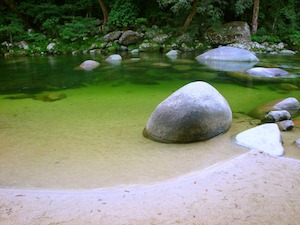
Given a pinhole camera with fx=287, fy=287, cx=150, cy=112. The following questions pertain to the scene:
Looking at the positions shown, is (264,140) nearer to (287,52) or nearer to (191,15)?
(287,52)

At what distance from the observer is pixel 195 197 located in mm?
2357

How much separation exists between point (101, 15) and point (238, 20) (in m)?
8.91

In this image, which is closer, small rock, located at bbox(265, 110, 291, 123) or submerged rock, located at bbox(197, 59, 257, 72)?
small rock, located at bbox(265, 110, 291, 123)

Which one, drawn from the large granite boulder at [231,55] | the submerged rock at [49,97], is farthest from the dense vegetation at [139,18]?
the submerged rock at [49,97]

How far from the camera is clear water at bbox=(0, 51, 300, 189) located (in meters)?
2.91

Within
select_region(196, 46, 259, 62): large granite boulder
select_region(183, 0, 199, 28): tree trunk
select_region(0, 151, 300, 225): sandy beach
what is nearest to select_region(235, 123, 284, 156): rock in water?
select_region(0, 151, 300, 225): sandy beach

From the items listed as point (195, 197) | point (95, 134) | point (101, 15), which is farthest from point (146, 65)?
point (101, 15)

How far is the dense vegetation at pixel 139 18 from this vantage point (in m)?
15.0

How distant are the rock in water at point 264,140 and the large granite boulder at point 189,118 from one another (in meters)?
0.39

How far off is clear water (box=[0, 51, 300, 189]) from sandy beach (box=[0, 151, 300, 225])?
0.23 m

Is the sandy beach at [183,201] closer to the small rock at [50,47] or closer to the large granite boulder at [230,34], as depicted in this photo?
the large granite boulder at [230,34]

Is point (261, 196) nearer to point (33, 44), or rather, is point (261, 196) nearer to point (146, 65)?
point (146, 65)

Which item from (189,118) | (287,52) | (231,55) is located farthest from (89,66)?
(287,52)

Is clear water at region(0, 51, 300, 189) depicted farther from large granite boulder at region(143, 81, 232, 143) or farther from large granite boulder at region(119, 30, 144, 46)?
large granite boulder at region(119, 30, 144, 46)
